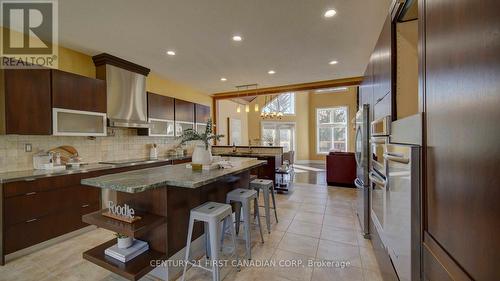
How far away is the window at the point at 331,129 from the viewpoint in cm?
1017

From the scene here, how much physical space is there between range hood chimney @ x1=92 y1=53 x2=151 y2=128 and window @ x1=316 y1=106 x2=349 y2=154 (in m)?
8.50

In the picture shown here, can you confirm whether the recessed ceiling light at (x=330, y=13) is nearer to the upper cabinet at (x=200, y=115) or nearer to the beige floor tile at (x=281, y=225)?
the beige floor tile at (x=281, y=225)

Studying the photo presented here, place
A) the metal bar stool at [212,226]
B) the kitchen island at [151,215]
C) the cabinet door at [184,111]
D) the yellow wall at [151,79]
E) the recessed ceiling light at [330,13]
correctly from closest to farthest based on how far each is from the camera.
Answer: the kitchen island at [151,215] < the metal bar stool at [212,226] < the recessed ceiling light at [330,13] < the yellow wall at [151,79] < the cabinet door at [184,111]

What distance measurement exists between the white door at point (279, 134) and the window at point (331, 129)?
130 cm

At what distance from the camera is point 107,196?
317 cm

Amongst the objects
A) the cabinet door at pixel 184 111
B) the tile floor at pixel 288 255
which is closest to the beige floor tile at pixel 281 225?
the tile floor at pixel 288 255

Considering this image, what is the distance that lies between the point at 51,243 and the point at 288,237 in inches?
115

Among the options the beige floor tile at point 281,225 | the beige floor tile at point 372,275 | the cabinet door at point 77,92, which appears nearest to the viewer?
the beige floor tile at point 372,275

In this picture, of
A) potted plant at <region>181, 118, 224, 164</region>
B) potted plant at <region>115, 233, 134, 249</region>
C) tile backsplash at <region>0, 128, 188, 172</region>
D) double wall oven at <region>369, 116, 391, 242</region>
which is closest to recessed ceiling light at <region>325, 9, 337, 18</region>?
double wall oven at <region>369, 116, 391, 242</region>

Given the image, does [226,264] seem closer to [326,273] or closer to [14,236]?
[326,273]

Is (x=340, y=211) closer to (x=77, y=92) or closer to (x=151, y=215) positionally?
(x=151, y=215)

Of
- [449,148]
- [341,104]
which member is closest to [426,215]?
[449,148]

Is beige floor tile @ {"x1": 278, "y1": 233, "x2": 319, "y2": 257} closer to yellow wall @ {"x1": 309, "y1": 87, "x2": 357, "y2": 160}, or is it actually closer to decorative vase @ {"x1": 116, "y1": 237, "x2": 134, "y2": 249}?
decorative vase @ {"x1": 116, "y1": 237, "x2": 134, "y2": 249}

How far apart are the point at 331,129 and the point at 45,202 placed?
10273 millimetres
